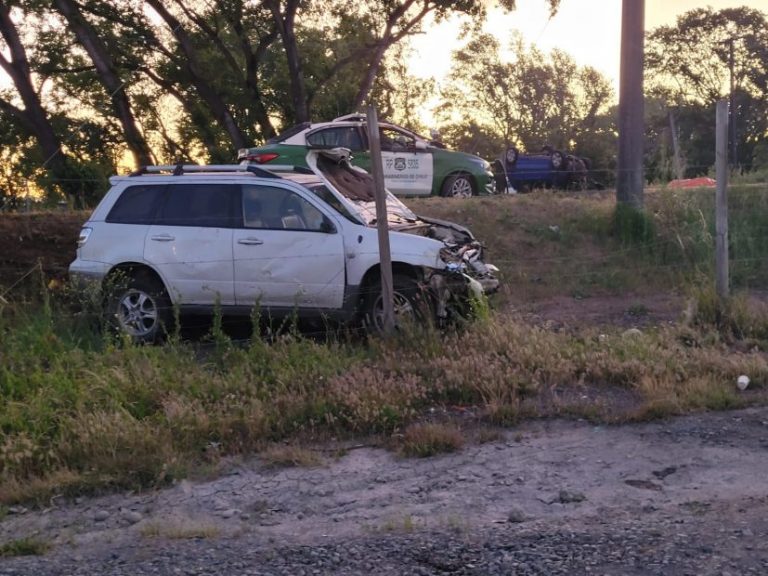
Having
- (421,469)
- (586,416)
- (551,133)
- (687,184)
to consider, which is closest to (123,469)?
(421,469)

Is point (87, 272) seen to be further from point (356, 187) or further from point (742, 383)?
point (742, 383)

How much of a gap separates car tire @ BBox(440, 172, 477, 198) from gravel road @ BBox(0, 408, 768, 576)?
9.99 metres

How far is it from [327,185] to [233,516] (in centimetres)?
472

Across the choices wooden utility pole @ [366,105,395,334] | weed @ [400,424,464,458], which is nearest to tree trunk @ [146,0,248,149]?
wooden utility pole @ [366,105,395,334]

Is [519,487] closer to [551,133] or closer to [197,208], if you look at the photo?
[197,208]

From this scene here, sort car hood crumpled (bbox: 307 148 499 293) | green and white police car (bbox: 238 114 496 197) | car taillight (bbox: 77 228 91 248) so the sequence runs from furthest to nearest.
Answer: green and white police car (bbox: 238 114 496 197)
car taillight (bbox: 77 228 91 248)
car hood crumpled (bbox: 307 148 499 293)

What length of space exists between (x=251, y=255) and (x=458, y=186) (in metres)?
8.01

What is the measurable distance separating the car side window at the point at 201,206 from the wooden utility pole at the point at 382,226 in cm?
180

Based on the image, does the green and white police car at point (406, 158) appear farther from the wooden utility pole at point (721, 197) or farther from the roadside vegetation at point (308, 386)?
the wooden utility pole at point (721, 197)

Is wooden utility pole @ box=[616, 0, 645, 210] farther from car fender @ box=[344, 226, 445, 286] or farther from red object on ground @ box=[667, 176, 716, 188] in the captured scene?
car fender @ box=[344, 226, 445, 286]

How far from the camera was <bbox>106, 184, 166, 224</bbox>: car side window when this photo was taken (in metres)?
9.29

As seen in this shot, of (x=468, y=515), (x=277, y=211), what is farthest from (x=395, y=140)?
(x=468, y=515)

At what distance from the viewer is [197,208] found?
30.4 ft

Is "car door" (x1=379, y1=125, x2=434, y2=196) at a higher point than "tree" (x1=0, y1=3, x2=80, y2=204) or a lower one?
lower
